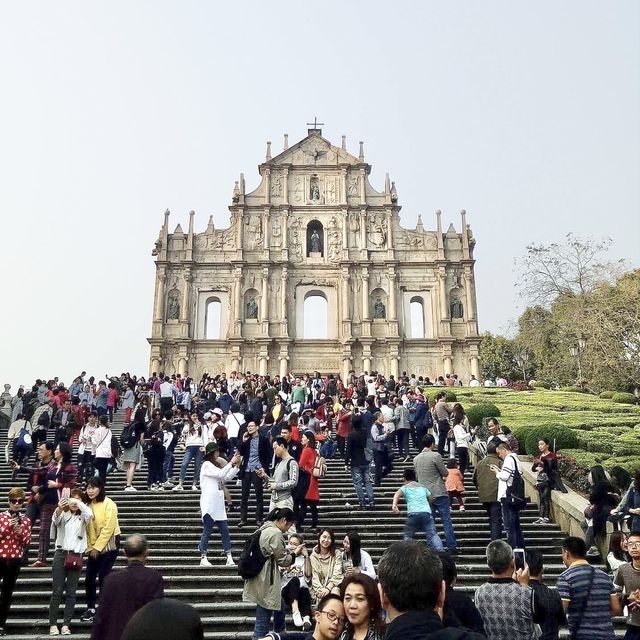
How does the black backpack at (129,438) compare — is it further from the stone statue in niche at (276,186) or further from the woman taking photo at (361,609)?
the stone statue in niche at (276,186)

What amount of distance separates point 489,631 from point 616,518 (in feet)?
14.4

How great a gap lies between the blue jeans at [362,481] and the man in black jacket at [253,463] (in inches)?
62.9

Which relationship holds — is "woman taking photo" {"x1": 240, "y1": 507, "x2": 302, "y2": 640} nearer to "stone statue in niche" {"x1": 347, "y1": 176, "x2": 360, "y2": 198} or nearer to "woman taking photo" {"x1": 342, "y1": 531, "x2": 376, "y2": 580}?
"woman taking photo" {"x1": 342, "y1": 531, "x2": 376, "y2": 580}

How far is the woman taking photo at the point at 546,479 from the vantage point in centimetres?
1090

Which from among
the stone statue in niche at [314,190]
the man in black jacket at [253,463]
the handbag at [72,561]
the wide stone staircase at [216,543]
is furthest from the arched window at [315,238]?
the handbag at [72,561]

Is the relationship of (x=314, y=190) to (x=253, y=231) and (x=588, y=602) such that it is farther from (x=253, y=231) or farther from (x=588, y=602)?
(x=588, y=602)

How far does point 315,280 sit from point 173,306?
8172 millimetres

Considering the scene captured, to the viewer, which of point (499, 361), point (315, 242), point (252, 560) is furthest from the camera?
point (499, 361)

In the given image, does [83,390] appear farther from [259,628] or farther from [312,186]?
[312,186]

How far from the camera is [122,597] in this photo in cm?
457

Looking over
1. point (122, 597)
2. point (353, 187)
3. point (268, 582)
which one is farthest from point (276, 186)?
point (122, 597)

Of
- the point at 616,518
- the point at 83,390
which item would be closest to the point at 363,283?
the point at 83,390

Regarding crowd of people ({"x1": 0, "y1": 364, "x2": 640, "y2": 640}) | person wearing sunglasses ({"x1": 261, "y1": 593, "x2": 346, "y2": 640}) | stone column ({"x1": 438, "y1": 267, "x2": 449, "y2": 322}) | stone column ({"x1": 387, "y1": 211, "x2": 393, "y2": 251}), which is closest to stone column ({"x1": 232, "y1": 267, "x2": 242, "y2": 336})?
stone column ({"x1": 387, "y1": 211, "x2": 393, "y2": 251})

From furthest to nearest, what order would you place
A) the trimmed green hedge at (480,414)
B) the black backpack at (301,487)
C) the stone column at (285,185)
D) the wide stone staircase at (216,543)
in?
the stone column at (285,185), the trimmed green hedge at (480,414), the black backpack at (301,487), the wide stone staircase at (216,543)
